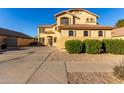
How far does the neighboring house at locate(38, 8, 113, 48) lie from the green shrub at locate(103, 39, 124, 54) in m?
6.38

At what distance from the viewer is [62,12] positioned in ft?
93.0

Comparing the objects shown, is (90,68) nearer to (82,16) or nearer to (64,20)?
(64,20)

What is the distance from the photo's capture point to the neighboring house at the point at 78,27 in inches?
931

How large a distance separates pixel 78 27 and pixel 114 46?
7851 millimetres

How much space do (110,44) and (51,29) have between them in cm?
2790

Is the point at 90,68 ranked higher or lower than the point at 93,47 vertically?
lower

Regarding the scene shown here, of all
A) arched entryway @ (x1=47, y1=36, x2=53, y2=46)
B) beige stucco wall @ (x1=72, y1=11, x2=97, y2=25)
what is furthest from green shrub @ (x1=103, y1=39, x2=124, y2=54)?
arched entryway @ (x1=47, y1=36, x2=53, y2=46)

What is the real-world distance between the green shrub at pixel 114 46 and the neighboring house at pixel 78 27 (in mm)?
6381

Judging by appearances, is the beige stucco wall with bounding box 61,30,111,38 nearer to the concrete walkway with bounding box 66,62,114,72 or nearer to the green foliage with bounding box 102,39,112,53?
the green foliage with bounding box 102,39,112,53

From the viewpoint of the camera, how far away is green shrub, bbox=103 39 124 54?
55.9 ft

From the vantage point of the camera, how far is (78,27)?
2392cm

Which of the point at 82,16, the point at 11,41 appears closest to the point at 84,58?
the point at 82,16
